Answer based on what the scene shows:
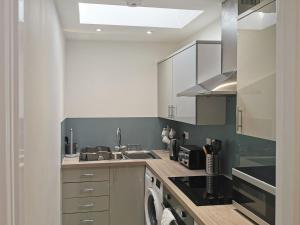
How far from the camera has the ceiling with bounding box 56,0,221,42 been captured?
7.73 feet

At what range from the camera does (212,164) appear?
2.75 metres

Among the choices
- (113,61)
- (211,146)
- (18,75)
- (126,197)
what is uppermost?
(113,61)

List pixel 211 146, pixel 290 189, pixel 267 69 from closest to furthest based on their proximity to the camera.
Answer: pixel 290 189, pixel 267 69, pixel 211 146

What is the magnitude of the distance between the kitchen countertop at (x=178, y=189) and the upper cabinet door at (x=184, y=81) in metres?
0.51

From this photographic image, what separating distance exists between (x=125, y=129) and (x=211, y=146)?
1527 mm

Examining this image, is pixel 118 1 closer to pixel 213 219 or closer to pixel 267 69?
pixel 267 69

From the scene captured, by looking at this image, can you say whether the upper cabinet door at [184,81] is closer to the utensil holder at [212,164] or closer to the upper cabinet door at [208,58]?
the upper cabinet door at [208,58]

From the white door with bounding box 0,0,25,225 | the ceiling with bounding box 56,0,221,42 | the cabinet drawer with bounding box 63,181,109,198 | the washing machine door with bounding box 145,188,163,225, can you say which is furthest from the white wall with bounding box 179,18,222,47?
the white door with bounding box 0,0,25,225

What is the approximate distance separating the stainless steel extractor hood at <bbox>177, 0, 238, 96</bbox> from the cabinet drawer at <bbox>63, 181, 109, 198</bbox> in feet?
4.90

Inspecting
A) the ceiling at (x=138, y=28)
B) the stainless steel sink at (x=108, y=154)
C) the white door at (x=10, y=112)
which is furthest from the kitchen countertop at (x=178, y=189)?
the ceiling at (x=138, y=28)

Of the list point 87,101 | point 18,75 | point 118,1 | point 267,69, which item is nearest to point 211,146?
point 267,69

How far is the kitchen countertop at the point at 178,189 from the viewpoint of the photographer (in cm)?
171

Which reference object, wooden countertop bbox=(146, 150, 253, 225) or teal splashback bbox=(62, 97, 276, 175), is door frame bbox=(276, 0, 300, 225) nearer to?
wooden countertop bbox=(146, 150, 253, 225)

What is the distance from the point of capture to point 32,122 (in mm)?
1297
